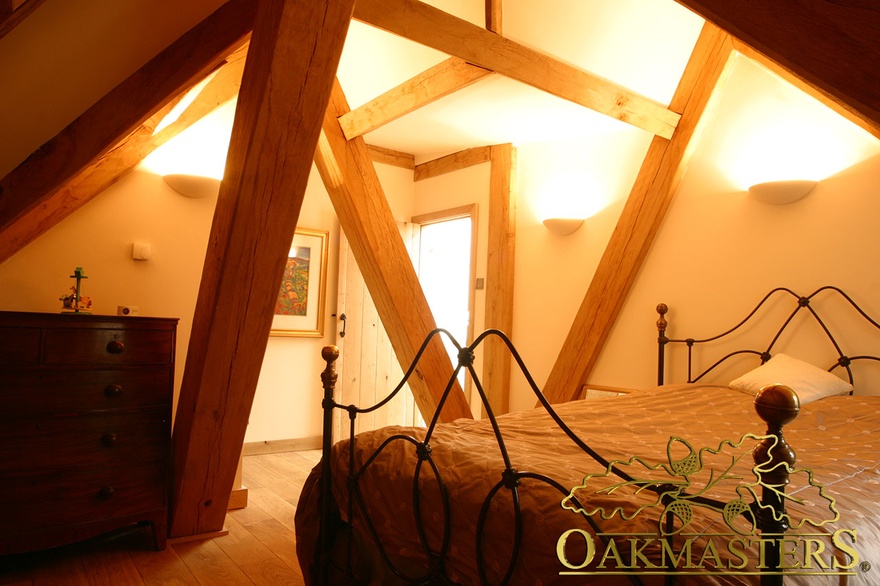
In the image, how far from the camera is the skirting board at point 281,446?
4.45m

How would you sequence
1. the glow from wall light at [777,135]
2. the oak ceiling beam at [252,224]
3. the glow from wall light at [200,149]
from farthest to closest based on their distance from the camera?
the glow from wall light at [200,149] → the glow from wall light at [777,135] → the oak ceiling beam at [252,224]

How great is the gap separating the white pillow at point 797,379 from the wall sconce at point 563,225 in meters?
1.55

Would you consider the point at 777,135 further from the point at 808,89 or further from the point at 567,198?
the point at 567,198

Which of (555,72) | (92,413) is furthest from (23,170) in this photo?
(555,72)

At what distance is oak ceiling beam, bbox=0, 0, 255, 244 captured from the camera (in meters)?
2.18

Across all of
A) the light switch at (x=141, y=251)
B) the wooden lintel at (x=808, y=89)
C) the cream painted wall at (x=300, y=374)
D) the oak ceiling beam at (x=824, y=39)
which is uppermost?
the wooden lintel at (x=808, y=89)

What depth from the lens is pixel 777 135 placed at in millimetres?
2945

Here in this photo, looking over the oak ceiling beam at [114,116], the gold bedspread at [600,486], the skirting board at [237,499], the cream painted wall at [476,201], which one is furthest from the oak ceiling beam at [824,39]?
the cream painted wall at [476,201]

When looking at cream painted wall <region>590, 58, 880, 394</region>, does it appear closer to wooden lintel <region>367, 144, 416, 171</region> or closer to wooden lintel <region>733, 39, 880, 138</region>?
wooden lintel <region>733, 39, 880, 138</region>

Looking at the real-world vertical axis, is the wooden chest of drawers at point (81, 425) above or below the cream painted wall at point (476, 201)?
below

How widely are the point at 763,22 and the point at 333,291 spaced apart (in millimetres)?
4159

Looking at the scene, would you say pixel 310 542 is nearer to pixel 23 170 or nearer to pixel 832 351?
pixel 23 170

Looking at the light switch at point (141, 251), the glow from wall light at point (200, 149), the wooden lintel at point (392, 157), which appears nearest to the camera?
the light switch at point (141, 251)

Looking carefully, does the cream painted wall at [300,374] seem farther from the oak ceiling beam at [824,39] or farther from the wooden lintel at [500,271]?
the oak ceiling beam at [824,39]
